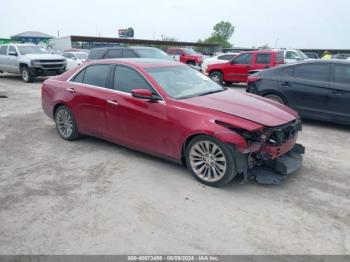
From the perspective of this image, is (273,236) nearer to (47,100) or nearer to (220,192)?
(220,192)

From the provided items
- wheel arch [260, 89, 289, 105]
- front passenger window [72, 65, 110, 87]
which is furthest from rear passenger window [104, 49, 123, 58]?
front passenger window [72, 65, 110, 87]

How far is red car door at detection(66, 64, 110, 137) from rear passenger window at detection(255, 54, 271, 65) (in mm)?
9596

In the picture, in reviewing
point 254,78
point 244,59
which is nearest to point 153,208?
point 254,78

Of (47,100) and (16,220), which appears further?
(47,100)

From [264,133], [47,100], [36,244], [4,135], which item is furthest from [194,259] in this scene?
[4,135]

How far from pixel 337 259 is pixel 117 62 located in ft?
13.7

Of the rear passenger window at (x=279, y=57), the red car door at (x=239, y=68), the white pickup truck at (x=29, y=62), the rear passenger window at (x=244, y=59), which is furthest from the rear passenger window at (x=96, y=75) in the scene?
the white pickup truck at (x=29, y=62)

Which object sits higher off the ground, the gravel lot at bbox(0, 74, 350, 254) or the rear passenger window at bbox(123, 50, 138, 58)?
the rear passenger window at bbox(123, 50, 138, 58)

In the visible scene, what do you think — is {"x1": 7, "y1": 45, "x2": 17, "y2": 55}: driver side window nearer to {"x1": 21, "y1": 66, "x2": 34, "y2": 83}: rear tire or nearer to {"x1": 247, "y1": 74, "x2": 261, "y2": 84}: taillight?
{"x1": 21, "y1": 66, "x2": 34, "y2": 83}: rear tire

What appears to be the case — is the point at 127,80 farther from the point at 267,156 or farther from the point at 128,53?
the point at 128,53

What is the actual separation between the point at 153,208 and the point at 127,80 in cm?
227

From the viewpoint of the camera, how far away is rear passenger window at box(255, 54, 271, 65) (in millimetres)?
13867

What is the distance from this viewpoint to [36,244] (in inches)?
127

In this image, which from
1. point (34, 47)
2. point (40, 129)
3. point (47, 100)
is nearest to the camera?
point (47, 100)
